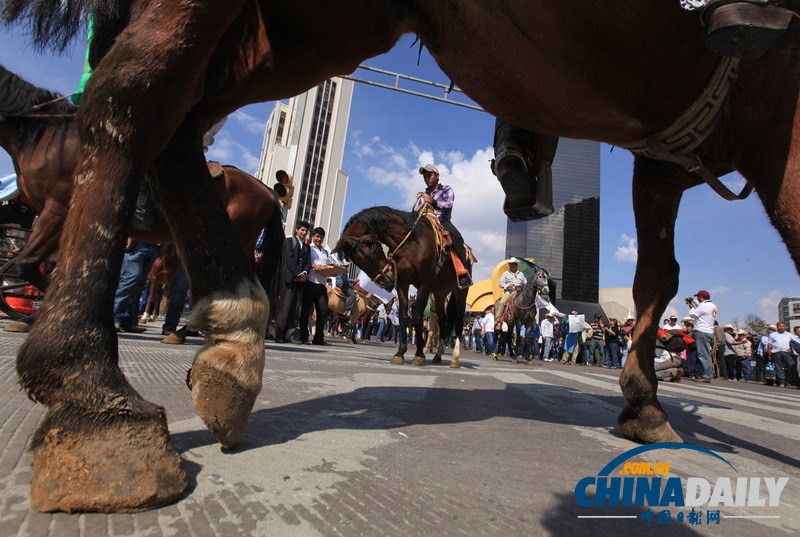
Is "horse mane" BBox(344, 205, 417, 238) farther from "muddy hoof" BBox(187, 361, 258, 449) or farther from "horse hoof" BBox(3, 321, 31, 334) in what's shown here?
"muddy hoof" BBox(187, 361, 258, 449)

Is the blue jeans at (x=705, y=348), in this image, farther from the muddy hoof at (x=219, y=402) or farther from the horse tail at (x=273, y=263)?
the muddy hoof at (x=219, y=402)

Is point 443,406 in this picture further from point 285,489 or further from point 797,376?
point 797,376

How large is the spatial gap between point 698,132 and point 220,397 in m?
1.69

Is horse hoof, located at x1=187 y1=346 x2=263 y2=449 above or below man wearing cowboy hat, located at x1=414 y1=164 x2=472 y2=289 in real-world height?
below

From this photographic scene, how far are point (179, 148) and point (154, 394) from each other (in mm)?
971

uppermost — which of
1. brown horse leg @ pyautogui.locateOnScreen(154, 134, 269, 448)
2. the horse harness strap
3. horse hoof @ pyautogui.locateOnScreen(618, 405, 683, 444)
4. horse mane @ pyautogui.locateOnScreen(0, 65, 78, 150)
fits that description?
horse mane @ pyautogui.locateOnScreen(0, 65, 78, 150)

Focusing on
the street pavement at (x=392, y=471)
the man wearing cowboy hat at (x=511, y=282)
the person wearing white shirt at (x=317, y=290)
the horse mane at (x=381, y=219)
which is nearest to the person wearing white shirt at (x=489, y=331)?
the man wearing cowboy hat at (x=511, y=282)

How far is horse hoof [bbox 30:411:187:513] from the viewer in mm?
746

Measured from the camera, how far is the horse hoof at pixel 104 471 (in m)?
0.75

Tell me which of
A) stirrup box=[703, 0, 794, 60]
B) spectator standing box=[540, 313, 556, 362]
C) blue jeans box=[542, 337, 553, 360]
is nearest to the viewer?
stirrup box=[703, 0, 794, 60]

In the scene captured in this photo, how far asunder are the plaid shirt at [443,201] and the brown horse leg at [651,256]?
530 centimetres

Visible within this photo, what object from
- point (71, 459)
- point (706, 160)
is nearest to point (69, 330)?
point (71, 459)

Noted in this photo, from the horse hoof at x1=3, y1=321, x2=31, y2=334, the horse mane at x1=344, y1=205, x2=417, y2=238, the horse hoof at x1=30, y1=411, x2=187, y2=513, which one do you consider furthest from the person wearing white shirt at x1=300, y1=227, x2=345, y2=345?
the horse hoof at x1=30, y1=411, x2=187, y2=513

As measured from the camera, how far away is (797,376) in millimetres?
14844
